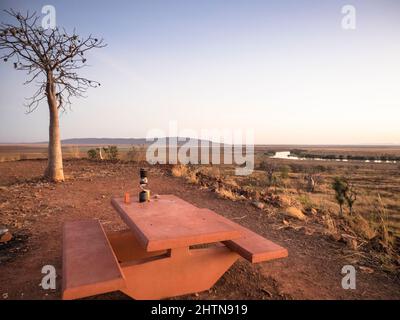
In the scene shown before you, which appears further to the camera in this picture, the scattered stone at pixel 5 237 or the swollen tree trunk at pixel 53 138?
the swollen tree trunk at pixel 53 138

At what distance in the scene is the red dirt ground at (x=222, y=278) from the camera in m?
3.05

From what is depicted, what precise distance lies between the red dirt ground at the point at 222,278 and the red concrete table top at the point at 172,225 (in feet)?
2.45

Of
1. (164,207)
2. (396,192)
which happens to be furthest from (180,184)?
(396,192)

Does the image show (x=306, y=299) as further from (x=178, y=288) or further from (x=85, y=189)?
(x=85, y=189)

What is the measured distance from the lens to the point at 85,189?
26.3 feet

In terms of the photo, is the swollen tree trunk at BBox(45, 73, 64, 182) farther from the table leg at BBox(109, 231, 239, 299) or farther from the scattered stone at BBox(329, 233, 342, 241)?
the scattered stone at BBox(329, 233, 342, 241)

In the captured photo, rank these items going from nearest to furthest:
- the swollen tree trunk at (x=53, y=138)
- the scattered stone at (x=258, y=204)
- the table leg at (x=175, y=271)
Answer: the table leg at (x=175, y=271) < the scattered stone at (x=258, y=204) < the swollen tree trunk at (x=53, y=138)

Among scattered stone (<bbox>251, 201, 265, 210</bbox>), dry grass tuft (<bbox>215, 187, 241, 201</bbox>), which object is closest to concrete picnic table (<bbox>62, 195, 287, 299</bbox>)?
scattered stone (<bbox>251, 201, 265, 210</bbox>)

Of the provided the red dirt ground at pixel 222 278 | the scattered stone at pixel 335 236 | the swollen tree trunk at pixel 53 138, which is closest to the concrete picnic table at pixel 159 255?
the red dirt ground at pixel 222 278

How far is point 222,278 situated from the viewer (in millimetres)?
3299

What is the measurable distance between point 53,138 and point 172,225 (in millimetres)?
7388

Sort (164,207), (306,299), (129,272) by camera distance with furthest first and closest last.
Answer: (164,207), (306,299), (129,272)

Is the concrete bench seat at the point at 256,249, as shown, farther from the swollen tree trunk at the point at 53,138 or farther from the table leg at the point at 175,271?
the swollen tree trunk at the point at 53,138
